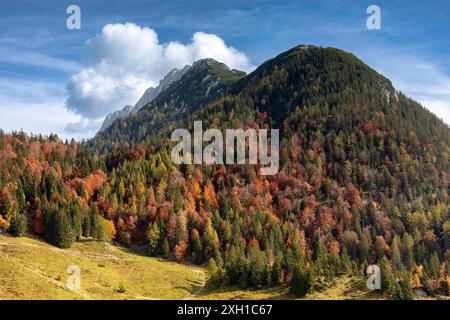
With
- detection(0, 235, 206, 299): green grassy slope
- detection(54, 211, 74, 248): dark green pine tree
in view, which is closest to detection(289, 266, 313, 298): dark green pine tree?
detection(0, 235, 206, 299): green grassy slope

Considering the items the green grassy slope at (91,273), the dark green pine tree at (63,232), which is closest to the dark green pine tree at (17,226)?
the green grassy slope at (91,273)

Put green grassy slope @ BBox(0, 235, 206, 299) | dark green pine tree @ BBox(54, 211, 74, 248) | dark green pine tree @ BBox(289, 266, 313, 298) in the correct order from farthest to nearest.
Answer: dark green pine tree @ BBox(54, 211, 74, 248) < dark green pine tree @ BBox(289, 266, 313, 298) < green grassy slope @ BBox(0, 235, 206, 299)

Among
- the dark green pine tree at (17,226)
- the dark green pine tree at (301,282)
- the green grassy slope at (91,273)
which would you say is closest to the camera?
the green grassy slope at (91,273)

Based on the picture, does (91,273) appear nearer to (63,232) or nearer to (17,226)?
(63,232)

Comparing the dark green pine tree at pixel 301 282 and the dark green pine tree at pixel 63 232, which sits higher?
the dark green pine tree at pixel 63 232

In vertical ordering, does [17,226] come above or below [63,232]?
above

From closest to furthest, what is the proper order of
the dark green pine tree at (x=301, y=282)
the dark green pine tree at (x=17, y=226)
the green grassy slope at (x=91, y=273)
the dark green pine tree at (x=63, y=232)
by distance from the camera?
the green grassy slope at (x=91, y=273) → the dark green pine tree at (x=301, y=282) → the dark green pine tree at (x=17, y=226) → the dark green pine tree at (x=63, y=232)

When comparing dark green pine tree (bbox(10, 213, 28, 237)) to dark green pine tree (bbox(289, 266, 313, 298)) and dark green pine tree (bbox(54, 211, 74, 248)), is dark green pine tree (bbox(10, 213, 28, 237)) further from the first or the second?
dark green pine tree (bbox(289, 266, 313, 298))

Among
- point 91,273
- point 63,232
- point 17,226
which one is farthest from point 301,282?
point 17,226

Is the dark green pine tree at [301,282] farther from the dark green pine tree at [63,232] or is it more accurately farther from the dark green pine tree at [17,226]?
the dark green pine tree at [17,226]

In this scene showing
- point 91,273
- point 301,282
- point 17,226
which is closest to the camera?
point 301,282
